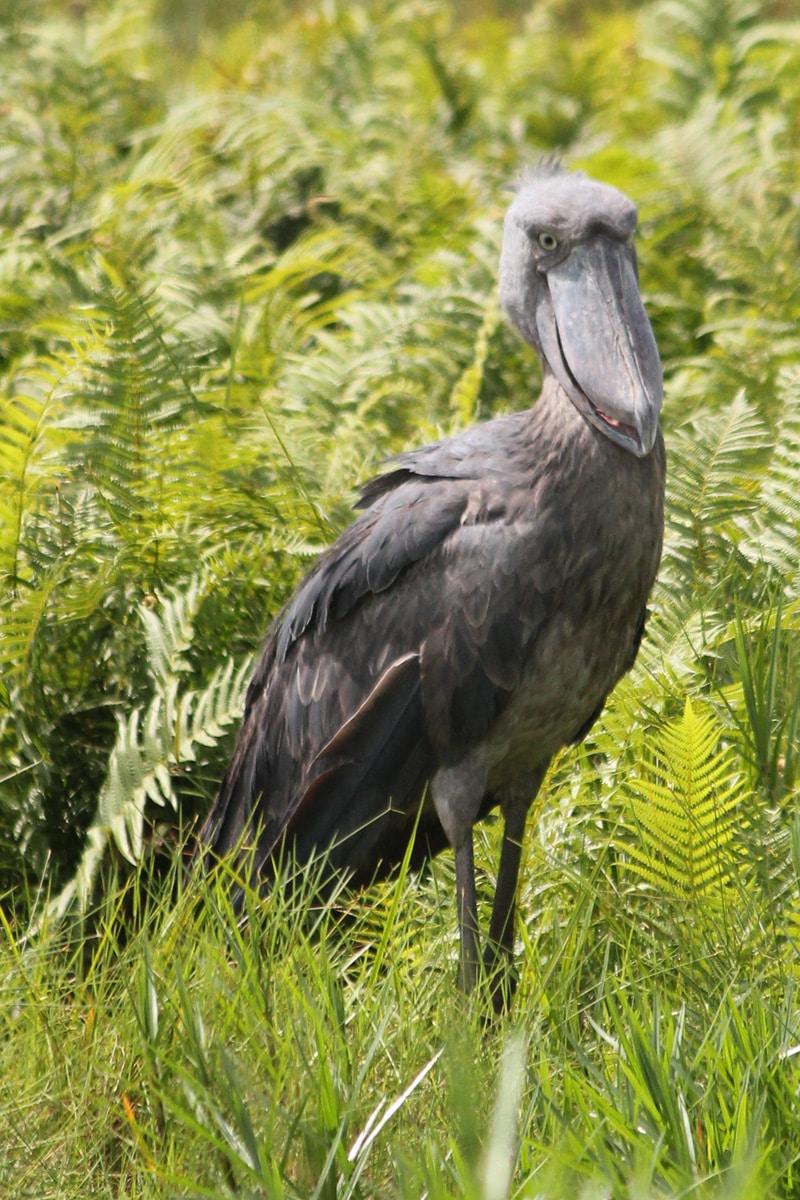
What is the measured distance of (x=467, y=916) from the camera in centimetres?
321

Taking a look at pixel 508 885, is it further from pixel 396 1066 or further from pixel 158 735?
pixel 158 735

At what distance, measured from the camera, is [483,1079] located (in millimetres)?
2543

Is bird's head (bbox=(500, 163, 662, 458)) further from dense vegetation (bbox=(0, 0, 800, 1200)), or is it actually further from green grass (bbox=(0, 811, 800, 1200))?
green grass (bbox=(0, 811, 800, 1200))

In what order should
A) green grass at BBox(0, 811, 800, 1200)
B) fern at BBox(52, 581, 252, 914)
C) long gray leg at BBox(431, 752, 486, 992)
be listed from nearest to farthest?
1. green grass at BBox(0, 811, 800, 1200)
2. long gray leg at BBox(431, 752, 486, 992)
3. fern at BBox(52, 581, 252, 914)

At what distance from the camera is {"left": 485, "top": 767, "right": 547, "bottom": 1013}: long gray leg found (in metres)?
3.24

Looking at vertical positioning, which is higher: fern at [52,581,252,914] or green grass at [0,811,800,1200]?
fern at [52,581,252,914]

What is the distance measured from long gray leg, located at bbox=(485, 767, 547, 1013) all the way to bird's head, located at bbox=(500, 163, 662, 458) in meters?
0.85

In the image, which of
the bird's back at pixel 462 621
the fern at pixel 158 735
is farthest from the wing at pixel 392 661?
the fern at pixel 158 735

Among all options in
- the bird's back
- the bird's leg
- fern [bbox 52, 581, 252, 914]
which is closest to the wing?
the bird's back

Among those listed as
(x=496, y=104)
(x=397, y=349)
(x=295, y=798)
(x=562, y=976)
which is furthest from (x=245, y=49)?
(x=562, y=976)

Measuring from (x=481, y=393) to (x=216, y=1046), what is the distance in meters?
3.35

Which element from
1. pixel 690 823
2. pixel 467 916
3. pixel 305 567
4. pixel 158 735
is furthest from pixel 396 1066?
pixel 305 567

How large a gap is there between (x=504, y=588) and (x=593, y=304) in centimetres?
64

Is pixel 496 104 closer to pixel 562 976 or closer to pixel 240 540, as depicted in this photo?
pixel 240 540
